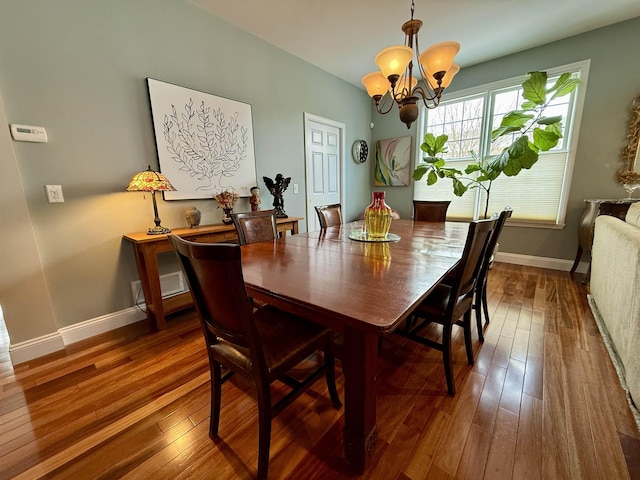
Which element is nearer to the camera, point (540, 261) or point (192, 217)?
point (192, 217)

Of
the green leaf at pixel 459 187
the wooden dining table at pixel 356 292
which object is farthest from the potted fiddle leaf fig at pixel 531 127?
the wooden dining table at pixel 356 292

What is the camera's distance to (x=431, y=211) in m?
2.76

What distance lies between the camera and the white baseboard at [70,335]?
1681mm

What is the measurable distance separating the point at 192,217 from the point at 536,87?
12.2 feet

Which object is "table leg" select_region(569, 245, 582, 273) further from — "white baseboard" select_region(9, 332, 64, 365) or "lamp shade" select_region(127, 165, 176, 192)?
"white baseboard" select_region(9, 332, 64, 365)

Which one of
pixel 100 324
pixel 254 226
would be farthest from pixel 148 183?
pixel 100 324

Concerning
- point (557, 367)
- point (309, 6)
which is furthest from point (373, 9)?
point (557, 367)

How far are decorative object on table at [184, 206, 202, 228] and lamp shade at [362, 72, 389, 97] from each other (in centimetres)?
182

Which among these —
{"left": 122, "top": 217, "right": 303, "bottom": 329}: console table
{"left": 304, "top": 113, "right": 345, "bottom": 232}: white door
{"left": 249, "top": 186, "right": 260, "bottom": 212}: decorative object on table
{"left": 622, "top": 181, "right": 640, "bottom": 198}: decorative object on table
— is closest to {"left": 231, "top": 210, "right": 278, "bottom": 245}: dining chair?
{"left": 122, "top": 217, "right": 303, "bottom": 329}: console table

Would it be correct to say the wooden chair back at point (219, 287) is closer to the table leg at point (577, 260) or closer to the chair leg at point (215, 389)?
the chair leg at point (215, 389)

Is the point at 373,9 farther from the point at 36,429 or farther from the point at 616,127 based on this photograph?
the point at 36,429

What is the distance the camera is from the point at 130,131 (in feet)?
6.68

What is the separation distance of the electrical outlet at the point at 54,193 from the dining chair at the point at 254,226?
1.21 metres

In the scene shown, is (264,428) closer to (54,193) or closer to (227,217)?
(227,217)
